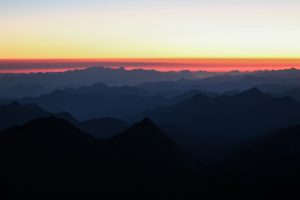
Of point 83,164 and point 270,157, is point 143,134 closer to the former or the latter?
point 83,164

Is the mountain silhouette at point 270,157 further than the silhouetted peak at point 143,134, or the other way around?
the silhouetted peak at point 143,134

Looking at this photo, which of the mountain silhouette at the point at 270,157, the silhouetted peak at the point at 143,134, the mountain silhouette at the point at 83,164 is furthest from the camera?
the silhouetted peak at the point at 143,134

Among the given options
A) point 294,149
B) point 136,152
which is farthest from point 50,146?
point 294,149

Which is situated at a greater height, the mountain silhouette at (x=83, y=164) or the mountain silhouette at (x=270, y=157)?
the mountain silhouette at (x=83, y=164)

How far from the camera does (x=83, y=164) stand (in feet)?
406

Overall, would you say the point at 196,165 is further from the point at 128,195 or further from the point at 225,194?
the point at 128,195

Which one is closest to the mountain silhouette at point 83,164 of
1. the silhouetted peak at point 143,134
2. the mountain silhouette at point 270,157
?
the silhouetted peak at point 143,134

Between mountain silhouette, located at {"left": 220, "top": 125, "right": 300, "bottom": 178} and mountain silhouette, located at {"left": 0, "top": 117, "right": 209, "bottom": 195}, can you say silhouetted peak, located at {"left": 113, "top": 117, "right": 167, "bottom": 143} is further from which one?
mountain silhouette, located at {"left": 220, "top": 125, "right": 300, "bottom": 178}

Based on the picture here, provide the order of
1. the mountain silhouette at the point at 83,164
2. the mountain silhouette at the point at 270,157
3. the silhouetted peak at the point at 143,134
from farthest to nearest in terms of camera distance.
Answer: the silhouetted peak at the point at 143,134 < the mountain silhouette at the point at 270,157 < the mountain silhouette at the point at 83,164

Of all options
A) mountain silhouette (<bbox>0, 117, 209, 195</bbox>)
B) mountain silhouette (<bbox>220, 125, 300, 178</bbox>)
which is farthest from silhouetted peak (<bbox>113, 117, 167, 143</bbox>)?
mountain silhouette (<bbox>220, 125, 300, 178</bbox>)

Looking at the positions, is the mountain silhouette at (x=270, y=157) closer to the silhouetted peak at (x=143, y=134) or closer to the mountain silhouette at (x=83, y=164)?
the mountain silhouette at (x=83, y=164)

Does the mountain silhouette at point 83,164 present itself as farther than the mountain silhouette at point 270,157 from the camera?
No

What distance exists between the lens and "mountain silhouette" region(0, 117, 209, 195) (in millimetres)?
116062

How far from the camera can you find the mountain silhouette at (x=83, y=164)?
116062 millimetres
